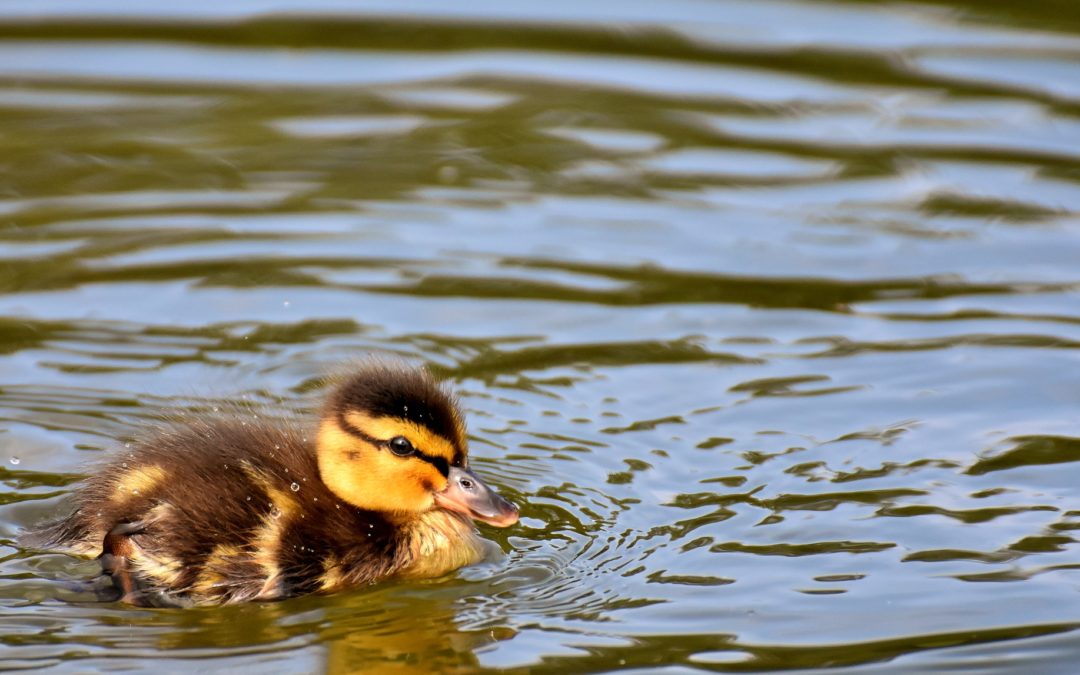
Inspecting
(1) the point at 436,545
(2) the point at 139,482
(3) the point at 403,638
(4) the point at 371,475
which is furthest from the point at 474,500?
(2) the point at 139,482

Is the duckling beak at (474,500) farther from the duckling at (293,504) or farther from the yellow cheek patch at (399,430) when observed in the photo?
the yellow cheek patch at (399,430)

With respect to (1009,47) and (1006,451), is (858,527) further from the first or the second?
(1009,47)

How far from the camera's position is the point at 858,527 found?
5590mm

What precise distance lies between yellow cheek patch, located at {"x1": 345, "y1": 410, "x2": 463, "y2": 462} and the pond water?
1.28 feet

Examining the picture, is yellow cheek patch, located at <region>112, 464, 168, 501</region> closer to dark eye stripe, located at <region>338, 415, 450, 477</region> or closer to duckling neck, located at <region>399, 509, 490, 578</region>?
dark eye stripe, located at <region>338, 415, 450, 477</region>

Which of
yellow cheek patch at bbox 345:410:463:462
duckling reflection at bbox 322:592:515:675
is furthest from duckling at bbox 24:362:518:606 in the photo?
duckling reflection at bbox 322:592:515:675

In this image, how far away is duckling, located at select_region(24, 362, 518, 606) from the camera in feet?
16.9

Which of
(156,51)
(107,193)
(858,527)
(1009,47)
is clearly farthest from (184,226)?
(1009,47)

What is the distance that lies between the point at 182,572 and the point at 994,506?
7.77 feet

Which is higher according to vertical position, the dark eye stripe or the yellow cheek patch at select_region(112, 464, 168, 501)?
the dark eye stripe

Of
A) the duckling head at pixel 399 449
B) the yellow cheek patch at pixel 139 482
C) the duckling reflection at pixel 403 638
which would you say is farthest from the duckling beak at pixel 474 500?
the yellow cheek patch at pixel 139 482

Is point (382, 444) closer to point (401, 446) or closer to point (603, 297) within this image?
point (401, 446)

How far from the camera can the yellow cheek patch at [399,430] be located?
5277mm

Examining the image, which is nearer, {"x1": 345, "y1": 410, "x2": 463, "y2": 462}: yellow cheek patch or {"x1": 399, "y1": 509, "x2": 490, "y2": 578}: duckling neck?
{"x1": 345, "y1": 410, "x2": 463, "y2": 462}: yellow cheek patch
